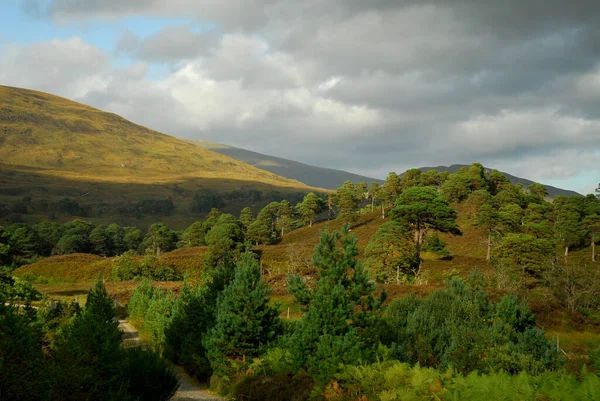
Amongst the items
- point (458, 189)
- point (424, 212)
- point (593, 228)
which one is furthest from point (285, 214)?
point (424, 212)

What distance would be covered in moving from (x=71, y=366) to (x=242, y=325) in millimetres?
9456

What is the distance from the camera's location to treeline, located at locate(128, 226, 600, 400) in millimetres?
9516

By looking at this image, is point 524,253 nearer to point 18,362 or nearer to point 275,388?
point 275,388

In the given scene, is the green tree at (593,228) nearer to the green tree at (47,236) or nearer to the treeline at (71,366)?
the treeline at (71,366)

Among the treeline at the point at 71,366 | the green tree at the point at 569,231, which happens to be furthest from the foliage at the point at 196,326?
the green tree at the point at 569,231

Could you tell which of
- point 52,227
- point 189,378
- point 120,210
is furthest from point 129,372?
point 120,210

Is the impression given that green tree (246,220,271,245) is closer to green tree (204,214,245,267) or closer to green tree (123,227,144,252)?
green tree (204,214,245,267)

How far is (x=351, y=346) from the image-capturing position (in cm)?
1284

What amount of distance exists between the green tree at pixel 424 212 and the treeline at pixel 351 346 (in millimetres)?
28589

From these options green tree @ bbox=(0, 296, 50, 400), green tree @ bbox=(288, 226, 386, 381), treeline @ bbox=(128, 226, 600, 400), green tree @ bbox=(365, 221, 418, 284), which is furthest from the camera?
green tree @ bbox=(365, 221, 418, 284)

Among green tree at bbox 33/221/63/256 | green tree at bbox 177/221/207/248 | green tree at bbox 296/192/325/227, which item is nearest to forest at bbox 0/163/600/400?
green tree at bbox 177/221/207/248

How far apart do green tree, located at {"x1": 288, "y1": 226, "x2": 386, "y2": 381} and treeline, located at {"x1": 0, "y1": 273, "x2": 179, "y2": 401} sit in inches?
193

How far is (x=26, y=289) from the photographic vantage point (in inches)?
1267

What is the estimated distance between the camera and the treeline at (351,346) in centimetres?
952
